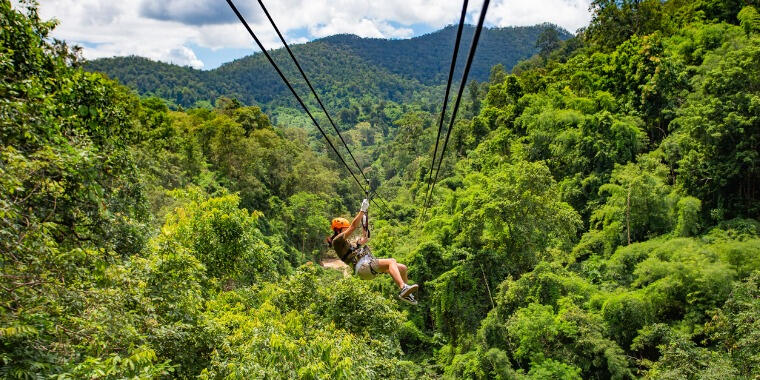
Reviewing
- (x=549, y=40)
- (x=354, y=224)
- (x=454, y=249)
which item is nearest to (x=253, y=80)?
(x=549, y=40)

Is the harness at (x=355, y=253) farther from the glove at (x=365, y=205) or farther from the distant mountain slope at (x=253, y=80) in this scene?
the distant mountain slope at (x=253, y=80)

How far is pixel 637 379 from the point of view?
965cm

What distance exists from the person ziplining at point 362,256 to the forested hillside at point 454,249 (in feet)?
4.83

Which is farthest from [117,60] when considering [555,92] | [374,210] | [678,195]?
[678,195]

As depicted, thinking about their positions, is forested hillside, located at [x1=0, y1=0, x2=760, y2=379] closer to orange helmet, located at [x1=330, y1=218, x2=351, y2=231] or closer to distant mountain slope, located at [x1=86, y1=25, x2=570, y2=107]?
orange helmet, located at [x1=330, y1=218, x2=351, y2=231]

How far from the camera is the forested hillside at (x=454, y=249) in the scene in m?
4.92

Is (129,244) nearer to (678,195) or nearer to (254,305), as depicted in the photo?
(254,305)

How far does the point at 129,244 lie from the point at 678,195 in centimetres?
1682

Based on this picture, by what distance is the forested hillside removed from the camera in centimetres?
492

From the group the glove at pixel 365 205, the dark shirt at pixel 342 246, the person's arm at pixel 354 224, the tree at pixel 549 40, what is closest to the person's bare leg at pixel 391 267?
the dark shirt at pixel 342 246

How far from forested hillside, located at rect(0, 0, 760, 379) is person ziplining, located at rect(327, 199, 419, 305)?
4.83 feet

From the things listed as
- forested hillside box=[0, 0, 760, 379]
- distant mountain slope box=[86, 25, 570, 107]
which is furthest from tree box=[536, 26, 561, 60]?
distant mountain slope box=[86, 25, 570, 107]

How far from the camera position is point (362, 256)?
21.1ft

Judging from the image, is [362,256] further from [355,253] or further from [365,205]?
[365,205]
